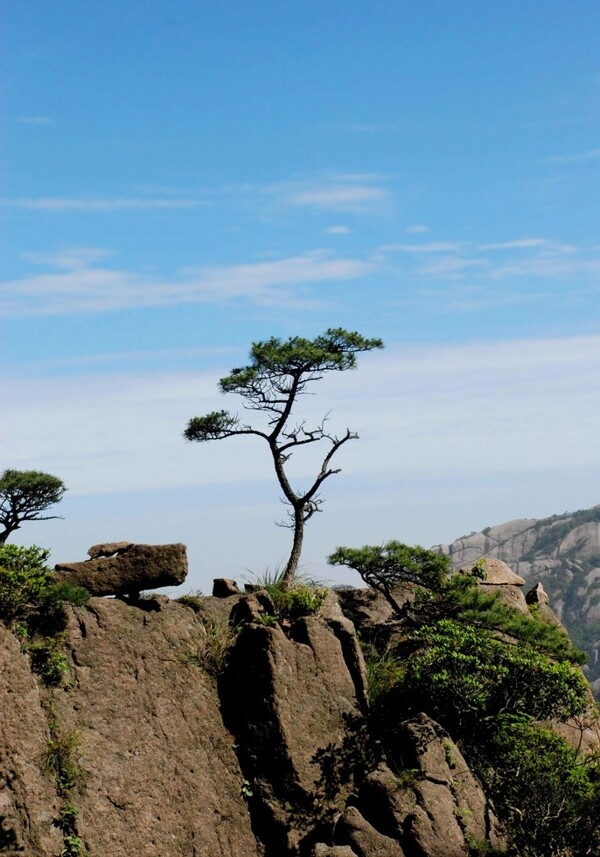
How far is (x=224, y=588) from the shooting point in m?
22.9

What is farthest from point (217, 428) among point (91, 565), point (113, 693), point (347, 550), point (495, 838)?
point (495, 838)

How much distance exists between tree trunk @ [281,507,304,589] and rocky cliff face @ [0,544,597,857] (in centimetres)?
308

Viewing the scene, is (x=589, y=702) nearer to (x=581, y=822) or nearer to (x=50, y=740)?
(x=581, y=822)

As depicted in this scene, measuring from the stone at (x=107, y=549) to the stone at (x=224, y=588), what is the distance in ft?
9.78

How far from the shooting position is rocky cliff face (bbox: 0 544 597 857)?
16.3 meters

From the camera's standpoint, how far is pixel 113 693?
17844 mm

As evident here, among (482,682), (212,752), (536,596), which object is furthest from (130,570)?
(536,596)

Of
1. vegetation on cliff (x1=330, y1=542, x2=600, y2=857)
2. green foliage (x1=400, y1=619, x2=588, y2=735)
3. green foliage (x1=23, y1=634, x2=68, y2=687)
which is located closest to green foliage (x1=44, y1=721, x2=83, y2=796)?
green foliage (x1=23, y1=634, x2=68, y2=687)

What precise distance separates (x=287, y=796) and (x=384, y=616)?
26.2ft

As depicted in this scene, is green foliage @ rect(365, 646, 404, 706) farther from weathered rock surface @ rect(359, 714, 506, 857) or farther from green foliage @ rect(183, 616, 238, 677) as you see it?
green foliage @ rect(183, 616, 238, 677)

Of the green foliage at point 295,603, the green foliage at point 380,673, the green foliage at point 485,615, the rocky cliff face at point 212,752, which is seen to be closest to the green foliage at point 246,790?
the rocky cliff face at point 212,752

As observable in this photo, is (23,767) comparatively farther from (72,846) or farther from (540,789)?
(540,789)

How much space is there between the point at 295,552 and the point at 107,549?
712 centimetres

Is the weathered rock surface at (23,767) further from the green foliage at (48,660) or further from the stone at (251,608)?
A: the stone at (251,608)
